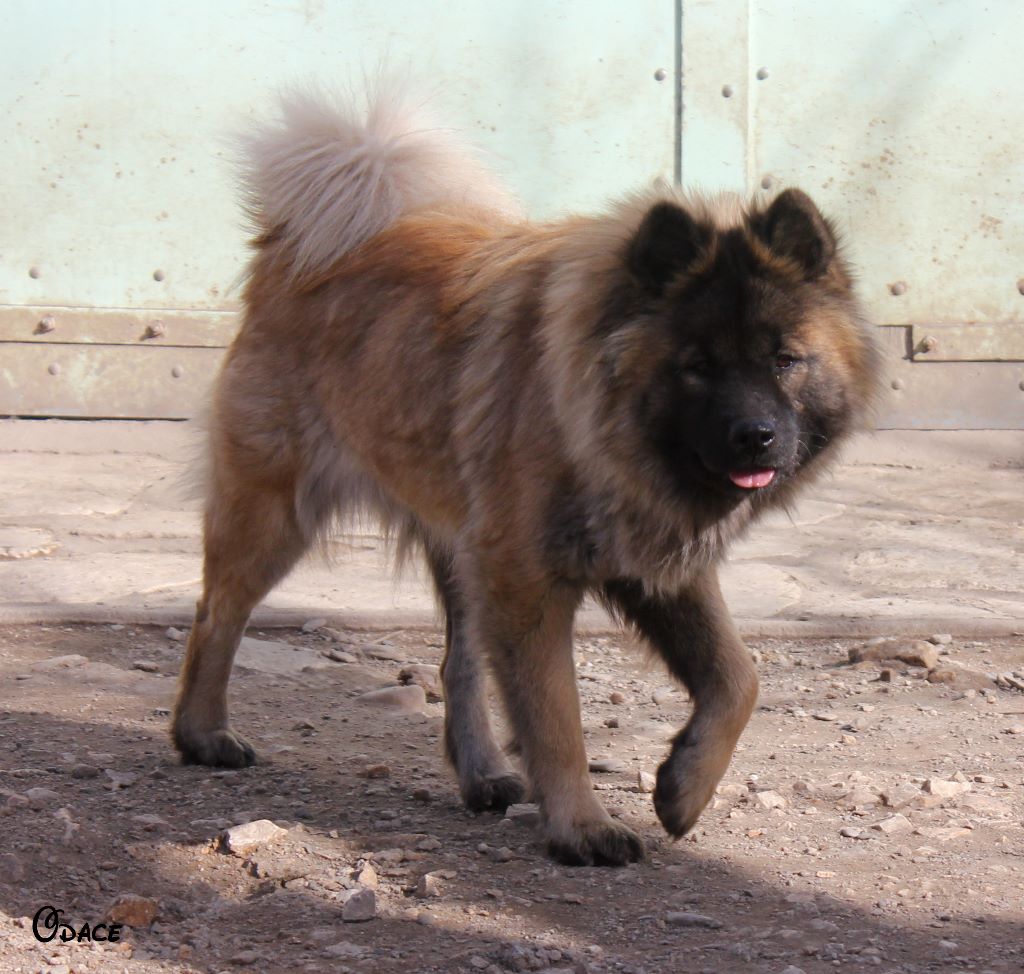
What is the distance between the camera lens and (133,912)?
296cm

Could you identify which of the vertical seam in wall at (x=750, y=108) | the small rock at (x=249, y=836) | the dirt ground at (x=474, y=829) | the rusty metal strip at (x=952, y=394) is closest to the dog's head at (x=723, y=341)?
the dirt ground at (x=474, y=829)

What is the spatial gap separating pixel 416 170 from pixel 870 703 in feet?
6.96

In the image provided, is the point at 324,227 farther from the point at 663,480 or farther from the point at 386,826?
the point at 386,826

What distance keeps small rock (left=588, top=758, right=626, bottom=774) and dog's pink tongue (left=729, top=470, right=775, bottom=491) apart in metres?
1.08

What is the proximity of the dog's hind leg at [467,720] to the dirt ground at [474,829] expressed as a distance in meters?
0.10

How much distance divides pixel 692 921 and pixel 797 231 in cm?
154

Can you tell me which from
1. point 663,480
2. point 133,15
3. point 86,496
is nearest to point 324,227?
point 663,480

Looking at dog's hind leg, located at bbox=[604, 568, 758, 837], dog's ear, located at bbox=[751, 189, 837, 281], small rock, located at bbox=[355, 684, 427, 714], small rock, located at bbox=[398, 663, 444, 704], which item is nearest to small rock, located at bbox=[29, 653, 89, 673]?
small rock, located at bbox=[355, 684, 427, 714]

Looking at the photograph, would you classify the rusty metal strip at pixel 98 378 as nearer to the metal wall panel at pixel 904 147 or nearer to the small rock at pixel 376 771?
the metal wall panel at pixel 904 147

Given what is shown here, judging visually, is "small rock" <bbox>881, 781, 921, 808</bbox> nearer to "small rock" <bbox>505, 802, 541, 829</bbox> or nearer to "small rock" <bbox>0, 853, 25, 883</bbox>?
"small rock" <bbox>505, 802, 541, 829</bbox>

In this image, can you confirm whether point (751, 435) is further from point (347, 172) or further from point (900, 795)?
point (347, 172)

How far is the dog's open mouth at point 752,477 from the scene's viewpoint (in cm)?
327

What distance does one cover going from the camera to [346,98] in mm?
4676

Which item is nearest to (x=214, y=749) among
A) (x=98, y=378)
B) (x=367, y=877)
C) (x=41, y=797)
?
(x=41, y=797)
